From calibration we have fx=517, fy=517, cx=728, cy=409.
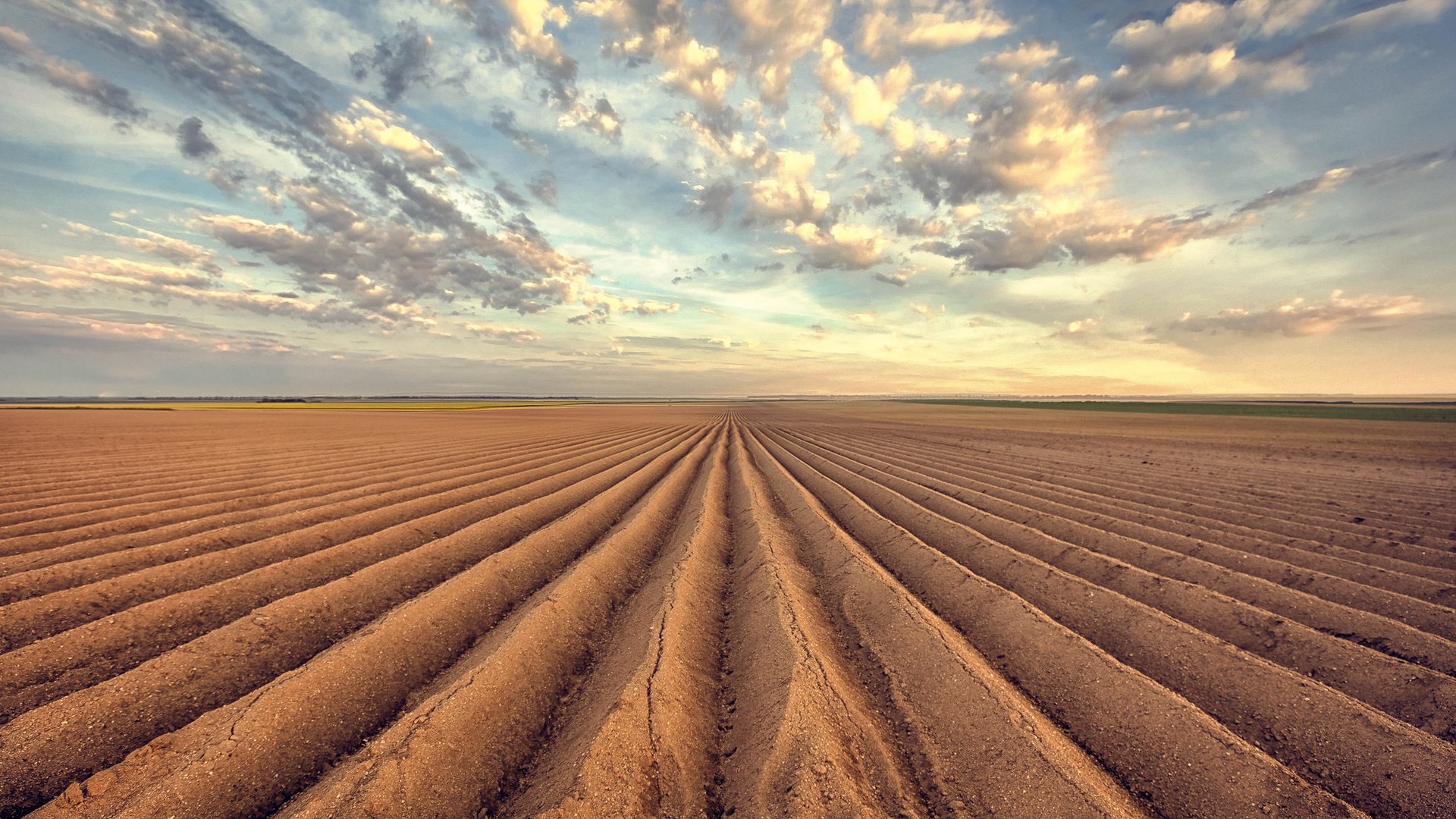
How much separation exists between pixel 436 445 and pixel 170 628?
1447 cm

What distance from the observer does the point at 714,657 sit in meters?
3.97

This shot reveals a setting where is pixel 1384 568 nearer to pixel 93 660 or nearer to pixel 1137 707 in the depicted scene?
pixel 1137 707

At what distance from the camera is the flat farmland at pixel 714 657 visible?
8.56 feet

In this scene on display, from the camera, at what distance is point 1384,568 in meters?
5.85

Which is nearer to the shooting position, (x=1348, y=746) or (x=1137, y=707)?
(x=1348, y=746)

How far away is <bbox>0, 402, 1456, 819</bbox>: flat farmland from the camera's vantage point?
261 cm

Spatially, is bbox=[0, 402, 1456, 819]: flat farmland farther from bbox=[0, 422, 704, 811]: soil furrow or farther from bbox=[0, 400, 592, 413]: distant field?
bbox=[0, 400, 592, 413]: distant field

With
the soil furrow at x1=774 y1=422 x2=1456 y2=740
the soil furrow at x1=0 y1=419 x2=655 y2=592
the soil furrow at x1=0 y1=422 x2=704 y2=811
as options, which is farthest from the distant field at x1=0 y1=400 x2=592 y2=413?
the soil furrow at x1=774 y1=422 x2=1456 y2=740

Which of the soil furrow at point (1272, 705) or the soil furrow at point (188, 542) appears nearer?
the soil furrow at point (1272, 705)

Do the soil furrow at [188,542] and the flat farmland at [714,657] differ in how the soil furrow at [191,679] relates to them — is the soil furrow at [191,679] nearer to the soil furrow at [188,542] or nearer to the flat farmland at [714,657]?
the flat farmland at [714,657]

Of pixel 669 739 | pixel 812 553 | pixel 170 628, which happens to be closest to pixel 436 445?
pixel 170 628

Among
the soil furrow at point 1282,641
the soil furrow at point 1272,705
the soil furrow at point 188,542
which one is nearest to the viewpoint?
the soil furrow at point 1272,705

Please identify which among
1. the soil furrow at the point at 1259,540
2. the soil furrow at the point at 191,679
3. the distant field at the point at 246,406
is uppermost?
the soil furrow at the point at 1259,540

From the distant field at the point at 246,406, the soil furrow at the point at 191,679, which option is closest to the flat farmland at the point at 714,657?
the soil furrow at the point at 191,679
